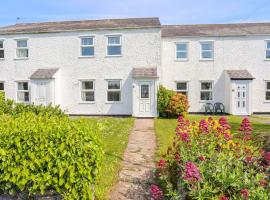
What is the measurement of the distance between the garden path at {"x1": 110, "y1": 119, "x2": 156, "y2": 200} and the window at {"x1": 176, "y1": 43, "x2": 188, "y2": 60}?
12585 mm

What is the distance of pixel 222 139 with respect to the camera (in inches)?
187

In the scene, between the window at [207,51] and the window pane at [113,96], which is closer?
the window pane at [113,96]

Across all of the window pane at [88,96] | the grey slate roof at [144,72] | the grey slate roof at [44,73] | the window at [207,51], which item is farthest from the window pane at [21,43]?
the window at [207,51]

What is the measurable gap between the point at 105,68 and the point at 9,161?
1551 centimetres

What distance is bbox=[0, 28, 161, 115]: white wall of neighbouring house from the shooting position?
18453 millimetres

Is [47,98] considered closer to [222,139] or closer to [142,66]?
[142,66]

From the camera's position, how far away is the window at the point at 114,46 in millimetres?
18797

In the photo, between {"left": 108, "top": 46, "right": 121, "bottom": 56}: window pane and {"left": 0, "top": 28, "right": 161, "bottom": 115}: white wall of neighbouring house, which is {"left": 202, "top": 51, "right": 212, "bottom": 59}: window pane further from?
{"left": 108, "top": 46, "right": 121, "bottom": 56}: window pane

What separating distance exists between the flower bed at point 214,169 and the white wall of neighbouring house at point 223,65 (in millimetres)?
15538

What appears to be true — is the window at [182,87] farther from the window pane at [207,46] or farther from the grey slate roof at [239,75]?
the grey slate roof at [239,75]

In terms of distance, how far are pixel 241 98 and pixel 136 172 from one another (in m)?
15.8

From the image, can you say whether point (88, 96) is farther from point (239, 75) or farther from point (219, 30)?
point (219, 30)

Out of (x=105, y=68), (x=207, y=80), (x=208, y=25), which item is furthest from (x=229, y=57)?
(x=105, y=68)

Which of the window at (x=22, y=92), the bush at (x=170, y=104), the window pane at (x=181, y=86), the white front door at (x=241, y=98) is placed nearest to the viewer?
the bush at (x=170, y=104)
